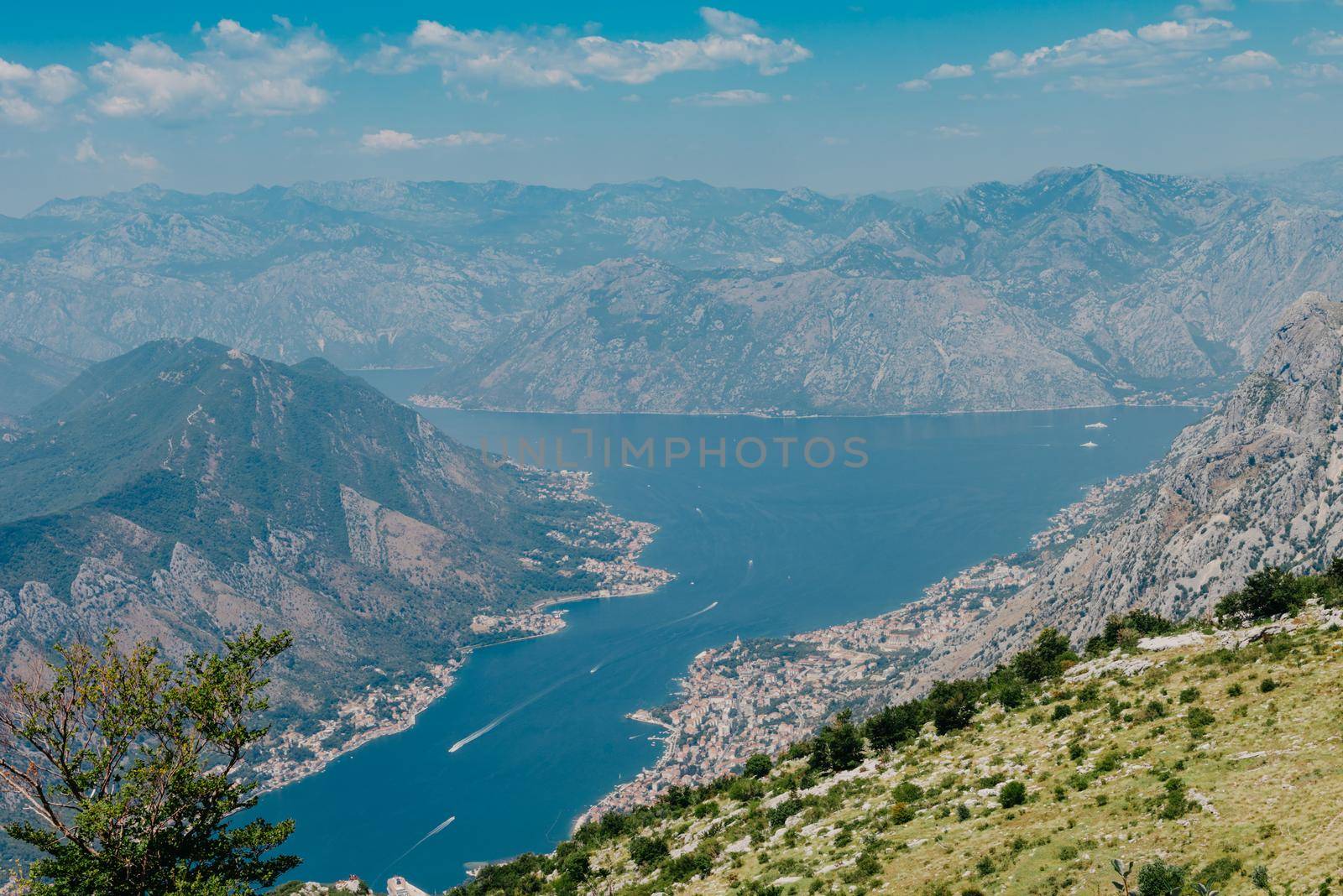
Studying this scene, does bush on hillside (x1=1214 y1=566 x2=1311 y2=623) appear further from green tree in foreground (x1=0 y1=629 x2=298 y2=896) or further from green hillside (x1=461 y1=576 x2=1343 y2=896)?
green tree in foreground (x1=0 y1=629 x2=298 y2=896)

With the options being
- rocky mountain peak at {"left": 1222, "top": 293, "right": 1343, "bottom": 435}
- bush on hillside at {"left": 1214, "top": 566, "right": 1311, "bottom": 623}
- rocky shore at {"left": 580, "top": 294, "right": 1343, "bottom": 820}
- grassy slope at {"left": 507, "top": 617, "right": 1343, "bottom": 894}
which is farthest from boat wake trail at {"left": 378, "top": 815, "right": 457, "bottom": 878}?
rocky mountain peak at {"left": 1222, "top": 293, "right": 1343, "bottom": 435}

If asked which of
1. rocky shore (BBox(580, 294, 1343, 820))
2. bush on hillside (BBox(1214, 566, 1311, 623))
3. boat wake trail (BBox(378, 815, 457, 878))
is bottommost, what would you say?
boat wake trail (BBox(378, 815, 457, 878))

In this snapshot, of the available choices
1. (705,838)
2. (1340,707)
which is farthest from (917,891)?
(705,838)

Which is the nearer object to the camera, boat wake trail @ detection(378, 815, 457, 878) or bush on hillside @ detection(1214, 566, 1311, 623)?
bush on hillside @ detection(1214, 566, 1311, 623)

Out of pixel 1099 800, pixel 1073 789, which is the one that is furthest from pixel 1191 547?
pixel 1099 800

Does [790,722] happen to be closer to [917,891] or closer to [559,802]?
[559,802]

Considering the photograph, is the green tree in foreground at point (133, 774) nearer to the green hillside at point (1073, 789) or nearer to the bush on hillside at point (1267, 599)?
the green hillside at point (1073, 789)
